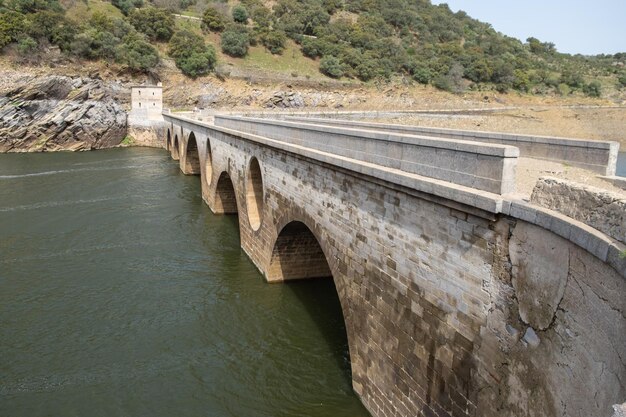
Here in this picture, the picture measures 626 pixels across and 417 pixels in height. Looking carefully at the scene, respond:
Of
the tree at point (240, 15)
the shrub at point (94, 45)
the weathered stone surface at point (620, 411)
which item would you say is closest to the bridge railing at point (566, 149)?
the weathered stone surface at point (620, 411)

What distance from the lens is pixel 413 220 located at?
632 centimetres

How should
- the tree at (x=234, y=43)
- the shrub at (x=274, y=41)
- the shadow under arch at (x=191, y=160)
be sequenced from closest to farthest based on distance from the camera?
the shadow under arch at (x=191, y=160), the tree at (x=234, y=43), the shrub at (x=274, y=41)

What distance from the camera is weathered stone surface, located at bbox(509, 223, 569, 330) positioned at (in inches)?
167

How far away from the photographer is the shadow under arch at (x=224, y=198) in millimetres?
20214

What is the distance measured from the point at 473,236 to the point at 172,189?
887 inches

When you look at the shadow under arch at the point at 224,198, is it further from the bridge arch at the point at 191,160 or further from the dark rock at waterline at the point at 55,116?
the dark rock at waterline at the point at 55,116

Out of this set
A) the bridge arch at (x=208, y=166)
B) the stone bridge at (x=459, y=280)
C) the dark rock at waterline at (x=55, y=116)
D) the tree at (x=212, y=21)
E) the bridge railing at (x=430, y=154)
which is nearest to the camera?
the stone bridge at (x=459, y=280)

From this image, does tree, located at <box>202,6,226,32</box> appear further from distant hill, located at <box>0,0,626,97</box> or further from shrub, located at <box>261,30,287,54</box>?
shrub, located at <box>261,30,287,54</box>

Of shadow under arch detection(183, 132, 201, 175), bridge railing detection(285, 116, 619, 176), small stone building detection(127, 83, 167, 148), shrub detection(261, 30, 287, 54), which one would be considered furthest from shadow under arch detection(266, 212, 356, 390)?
shrub detection(261, 30, 287, 54)

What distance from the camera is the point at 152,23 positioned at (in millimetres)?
54344

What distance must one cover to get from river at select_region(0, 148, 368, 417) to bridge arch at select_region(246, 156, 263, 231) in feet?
4.96

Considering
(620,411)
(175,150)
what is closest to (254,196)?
(620,411)

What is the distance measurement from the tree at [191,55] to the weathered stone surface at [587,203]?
51.0 metres

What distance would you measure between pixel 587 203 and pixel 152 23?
59.0 metres
